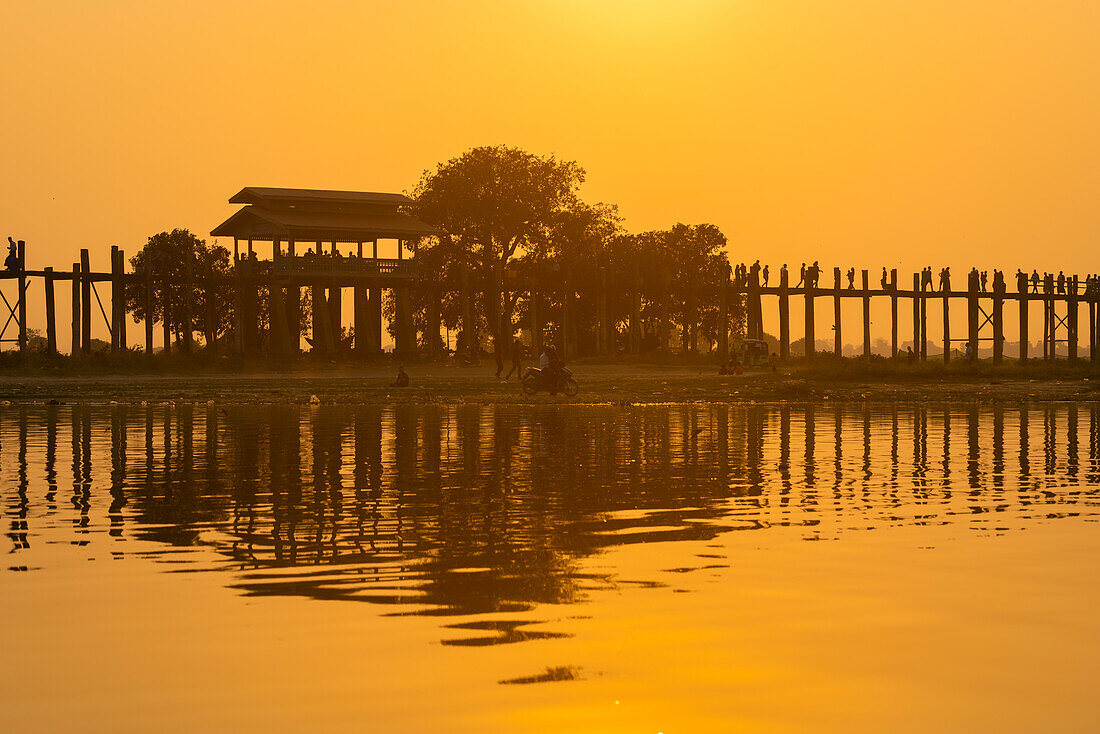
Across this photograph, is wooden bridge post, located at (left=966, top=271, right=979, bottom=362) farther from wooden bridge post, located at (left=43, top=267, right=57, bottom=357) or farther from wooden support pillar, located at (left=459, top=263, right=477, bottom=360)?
wooden bridge post, located at (left=43, top=267, right=57, bottom=357)

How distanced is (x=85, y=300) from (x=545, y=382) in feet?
74.6

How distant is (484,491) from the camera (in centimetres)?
1414

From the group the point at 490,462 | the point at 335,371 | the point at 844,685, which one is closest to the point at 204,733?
the point at 844,685

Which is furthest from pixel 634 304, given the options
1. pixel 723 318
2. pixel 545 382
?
pixel 545 382

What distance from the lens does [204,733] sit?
540 cm

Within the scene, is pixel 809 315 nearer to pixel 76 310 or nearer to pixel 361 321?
pixel 361 321

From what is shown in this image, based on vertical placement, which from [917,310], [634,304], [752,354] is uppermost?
[634,304]

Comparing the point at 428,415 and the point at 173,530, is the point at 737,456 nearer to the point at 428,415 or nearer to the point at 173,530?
the point at 173,530

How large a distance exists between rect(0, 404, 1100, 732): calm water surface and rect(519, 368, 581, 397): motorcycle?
19.8 m

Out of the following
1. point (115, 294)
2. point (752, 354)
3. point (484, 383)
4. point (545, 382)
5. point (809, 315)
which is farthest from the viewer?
point (752, 354)

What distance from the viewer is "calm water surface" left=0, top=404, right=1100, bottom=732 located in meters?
5.80

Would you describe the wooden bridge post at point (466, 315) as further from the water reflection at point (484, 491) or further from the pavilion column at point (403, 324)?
the water reflection at point (484, 491)

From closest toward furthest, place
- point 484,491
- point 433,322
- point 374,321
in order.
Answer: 1. point 484,491
2. point 374,321
3. point 433,322

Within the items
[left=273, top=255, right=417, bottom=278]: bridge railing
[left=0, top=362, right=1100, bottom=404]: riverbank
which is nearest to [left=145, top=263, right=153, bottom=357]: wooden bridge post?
[left=0, top=362, right=1100, bottom=404]: riverbank
